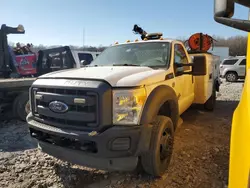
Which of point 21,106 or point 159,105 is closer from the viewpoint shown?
point 159,105

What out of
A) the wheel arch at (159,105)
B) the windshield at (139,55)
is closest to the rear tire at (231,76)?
the windshield at (139,55)

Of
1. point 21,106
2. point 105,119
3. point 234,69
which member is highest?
point 234,69

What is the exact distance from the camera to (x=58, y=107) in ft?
8.32

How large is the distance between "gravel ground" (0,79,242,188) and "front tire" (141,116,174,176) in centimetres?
19

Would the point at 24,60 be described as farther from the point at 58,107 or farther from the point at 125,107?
the point at 125,107

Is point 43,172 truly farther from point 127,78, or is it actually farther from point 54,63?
point 54,63

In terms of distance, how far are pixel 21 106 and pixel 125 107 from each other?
4181 mm

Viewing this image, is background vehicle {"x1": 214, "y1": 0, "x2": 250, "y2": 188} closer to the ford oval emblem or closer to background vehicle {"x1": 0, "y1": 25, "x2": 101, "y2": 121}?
the ford oval emblem

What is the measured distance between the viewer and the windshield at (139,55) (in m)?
3.49

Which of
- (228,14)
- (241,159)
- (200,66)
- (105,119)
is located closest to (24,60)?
(200,66)

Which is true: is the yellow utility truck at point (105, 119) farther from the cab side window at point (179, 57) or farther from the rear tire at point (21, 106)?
the rear tire at point (21, 106)

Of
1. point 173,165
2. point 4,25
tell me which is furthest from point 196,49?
point 4,25

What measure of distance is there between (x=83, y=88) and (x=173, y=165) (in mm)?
1800

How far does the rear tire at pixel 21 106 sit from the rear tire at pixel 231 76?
14.5 m
